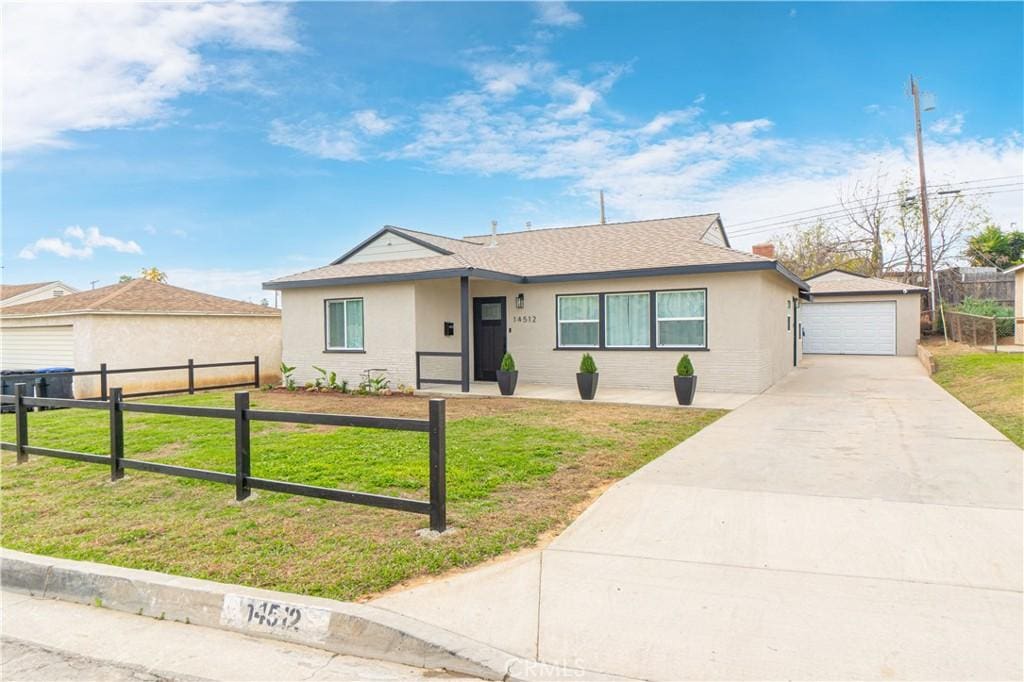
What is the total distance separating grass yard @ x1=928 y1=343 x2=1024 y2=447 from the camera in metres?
9.29

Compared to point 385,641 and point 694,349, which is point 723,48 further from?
point 385,641

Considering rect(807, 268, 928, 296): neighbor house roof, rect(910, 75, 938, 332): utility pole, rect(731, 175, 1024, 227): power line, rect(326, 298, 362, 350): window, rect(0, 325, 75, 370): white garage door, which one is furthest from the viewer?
rect(731, 175, 1024, 227): power line

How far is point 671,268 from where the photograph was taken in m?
13.8

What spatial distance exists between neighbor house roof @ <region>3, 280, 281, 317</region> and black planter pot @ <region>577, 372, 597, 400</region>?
13.0 m

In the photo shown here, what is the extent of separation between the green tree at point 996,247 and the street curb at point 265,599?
41.7 metres

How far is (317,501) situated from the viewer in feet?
18.2

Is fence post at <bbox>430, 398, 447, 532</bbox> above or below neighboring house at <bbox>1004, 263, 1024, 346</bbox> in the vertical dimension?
below

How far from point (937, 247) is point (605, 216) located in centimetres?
1886

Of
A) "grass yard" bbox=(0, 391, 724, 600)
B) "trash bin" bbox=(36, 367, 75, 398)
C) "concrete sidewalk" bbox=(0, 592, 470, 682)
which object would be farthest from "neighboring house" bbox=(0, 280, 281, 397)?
"concrete sidewalk" bbox=(0, 592, 470, 682)

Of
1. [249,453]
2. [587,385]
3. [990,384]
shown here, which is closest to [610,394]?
[587,385]

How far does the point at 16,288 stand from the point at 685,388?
4473cm

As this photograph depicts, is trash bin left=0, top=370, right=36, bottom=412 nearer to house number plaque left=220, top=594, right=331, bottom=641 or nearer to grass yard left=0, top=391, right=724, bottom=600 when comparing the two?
grass yard left=0, top=391, right=724, bottom=600

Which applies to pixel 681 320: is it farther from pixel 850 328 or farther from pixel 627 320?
pixel 850 328

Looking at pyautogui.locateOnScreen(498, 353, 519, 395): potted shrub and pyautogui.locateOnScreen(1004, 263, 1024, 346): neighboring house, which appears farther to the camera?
pyautogui.locateOnScreen(1004, 263, 1024, 346): neighboring house
